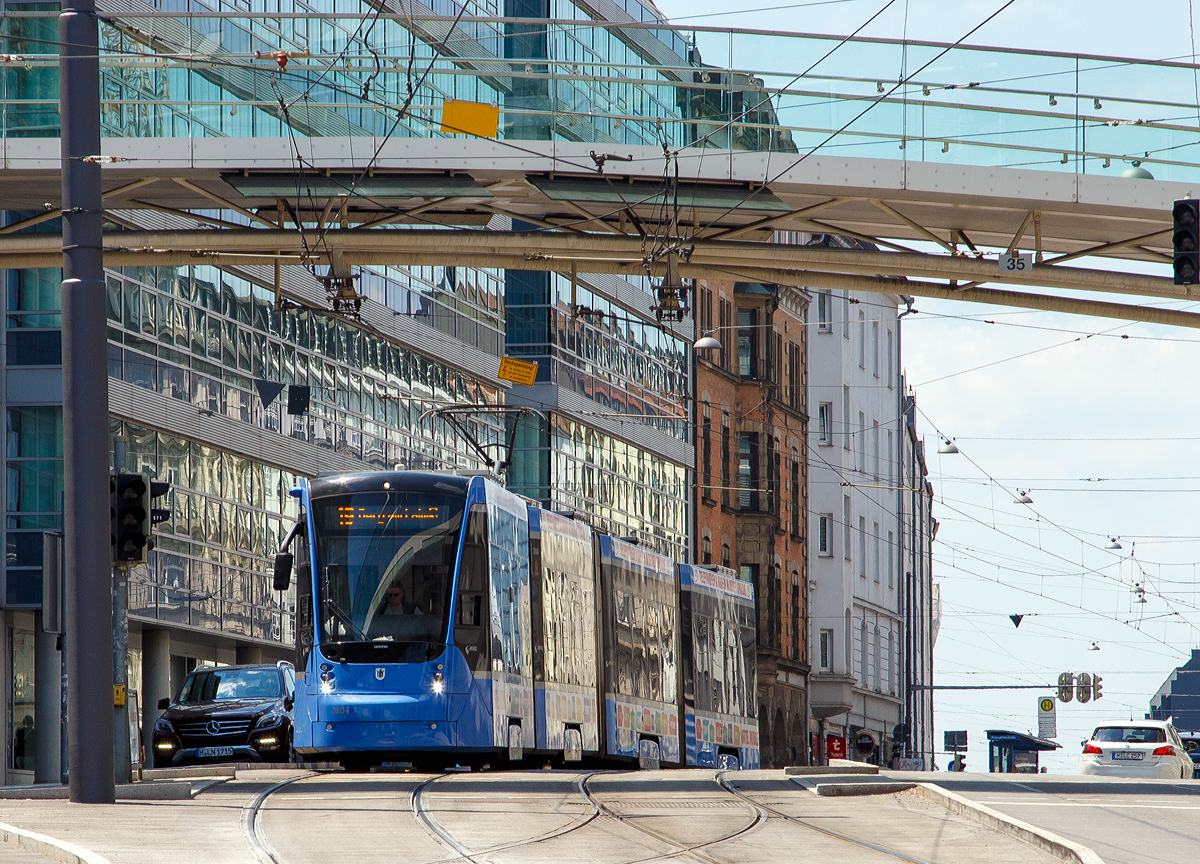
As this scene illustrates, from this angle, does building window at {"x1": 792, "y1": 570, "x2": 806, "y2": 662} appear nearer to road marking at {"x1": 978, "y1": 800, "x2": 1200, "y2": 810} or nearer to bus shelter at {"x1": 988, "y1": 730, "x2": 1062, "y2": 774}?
bus shelter at {"x1": 988, "y1": 730, "x2": 1062, "y2": 774}

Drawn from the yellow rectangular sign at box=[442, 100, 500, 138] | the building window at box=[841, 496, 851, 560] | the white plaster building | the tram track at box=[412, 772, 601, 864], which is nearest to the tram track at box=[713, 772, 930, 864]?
the tram track at box=[412, 772, 601, 864]

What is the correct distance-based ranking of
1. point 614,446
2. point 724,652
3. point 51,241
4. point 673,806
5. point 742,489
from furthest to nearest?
point 742,489 < point 614,446 < point 724,652 < point 51,241 < point 673,806

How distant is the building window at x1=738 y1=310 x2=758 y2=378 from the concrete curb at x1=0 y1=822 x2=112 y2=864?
203 feet

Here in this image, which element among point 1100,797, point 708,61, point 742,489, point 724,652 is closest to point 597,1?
point 742,489

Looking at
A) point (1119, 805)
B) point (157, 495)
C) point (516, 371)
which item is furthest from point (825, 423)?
point (157, 495)

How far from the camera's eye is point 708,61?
23828mm

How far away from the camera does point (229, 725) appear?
2861 centimetres

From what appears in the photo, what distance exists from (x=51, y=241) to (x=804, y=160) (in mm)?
8400

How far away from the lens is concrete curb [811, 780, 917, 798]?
19250mm

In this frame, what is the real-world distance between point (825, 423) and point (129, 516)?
66.2 metres

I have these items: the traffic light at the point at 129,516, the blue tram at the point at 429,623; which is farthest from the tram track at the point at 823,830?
the traffic light at the point at 129,516

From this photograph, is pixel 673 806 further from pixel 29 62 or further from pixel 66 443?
pixel 29 62

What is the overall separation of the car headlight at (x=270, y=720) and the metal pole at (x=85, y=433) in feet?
36.0

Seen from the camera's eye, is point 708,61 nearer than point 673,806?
No
